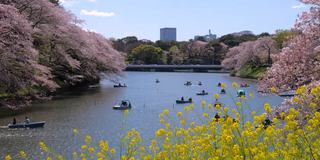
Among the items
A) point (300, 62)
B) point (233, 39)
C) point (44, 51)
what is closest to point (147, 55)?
point (233, 39)

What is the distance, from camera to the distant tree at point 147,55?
120631mm

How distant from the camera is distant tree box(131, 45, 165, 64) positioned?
12063cm

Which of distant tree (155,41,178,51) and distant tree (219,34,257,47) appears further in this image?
distant tree (155,41,178,51)

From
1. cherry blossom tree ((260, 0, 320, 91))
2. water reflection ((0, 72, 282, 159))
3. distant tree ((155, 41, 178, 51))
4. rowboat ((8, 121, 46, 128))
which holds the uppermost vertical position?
distant tree ((155, 41, 178, 51))

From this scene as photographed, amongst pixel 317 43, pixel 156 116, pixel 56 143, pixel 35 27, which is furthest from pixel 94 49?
pixel 317 43

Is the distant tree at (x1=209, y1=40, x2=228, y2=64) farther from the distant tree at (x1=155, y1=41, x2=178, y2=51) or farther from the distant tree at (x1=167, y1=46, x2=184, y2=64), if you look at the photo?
the distant tree at (x1=155, y1=41, x2=178, y2=51)

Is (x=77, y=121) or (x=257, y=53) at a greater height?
(x=257, y=53)

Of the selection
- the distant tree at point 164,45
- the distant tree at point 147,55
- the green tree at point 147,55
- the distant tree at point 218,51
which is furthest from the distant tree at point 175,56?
the distant tree at point 164,45

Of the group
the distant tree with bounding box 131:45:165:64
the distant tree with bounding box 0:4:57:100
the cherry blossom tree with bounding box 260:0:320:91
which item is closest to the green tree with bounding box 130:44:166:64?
the distant tree with bounding box 131:45:165:64

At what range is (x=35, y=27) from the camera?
3691 cm

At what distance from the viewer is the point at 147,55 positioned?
12181cm

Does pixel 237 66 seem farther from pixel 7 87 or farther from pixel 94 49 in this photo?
pixel 7 87

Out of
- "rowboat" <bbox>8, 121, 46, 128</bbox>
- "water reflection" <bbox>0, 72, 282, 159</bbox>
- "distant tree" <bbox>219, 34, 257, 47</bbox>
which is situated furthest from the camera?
"distant tree" <bbox>219, 34, 257, 47</bbox>

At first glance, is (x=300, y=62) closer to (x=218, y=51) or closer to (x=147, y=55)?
(x=218, y=51)
